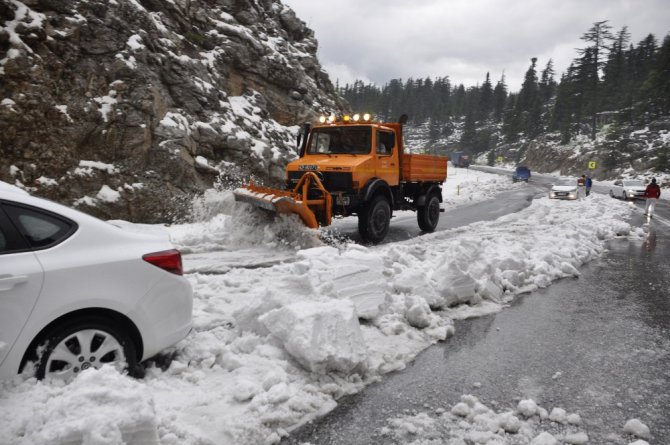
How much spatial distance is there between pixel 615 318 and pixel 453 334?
2.36 metres

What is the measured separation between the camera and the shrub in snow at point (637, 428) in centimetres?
306

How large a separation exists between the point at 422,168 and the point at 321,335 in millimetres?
8849

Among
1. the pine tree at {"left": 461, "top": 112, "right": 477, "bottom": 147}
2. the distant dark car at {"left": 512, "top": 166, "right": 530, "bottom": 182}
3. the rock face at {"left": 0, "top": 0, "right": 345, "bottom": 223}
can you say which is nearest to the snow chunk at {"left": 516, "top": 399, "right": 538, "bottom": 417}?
the rock face at {"left": 0, "top": 0, "right": 345, "bottom": 223}

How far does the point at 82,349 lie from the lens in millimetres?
2918

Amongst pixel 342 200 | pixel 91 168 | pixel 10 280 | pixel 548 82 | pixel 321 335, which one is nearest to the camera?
pixel 10 280

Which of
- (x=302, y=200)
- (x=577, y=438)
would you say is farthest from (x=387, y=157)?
(x=577, y=438)

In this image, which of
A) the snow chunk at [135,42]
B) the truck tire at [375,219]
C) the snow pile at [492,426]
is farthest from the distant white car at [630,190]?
the snow pile at [492,426]

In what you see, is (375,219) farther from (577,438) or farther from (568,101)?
(568,101)

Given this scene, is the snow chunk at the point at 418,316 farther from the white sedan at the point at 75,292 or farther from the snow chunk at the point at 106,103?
the snow chunk at the point at 106,103

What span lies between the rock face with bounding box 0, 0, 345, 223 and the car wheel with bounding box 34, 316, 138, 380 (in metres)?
9.24

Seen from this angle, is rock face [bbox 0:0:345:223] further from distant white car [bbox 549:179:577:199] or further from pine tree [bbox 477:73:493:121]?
pine tree [bbox 477:73:493:121]

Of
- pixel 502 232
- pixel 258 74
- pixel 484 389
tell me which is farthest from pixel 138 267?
pixel 258 74

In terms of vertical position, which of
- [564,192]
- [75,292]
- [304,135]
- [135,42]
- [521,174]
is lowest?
[564,192]

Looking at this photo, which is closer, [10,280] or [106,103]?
[10,280]
